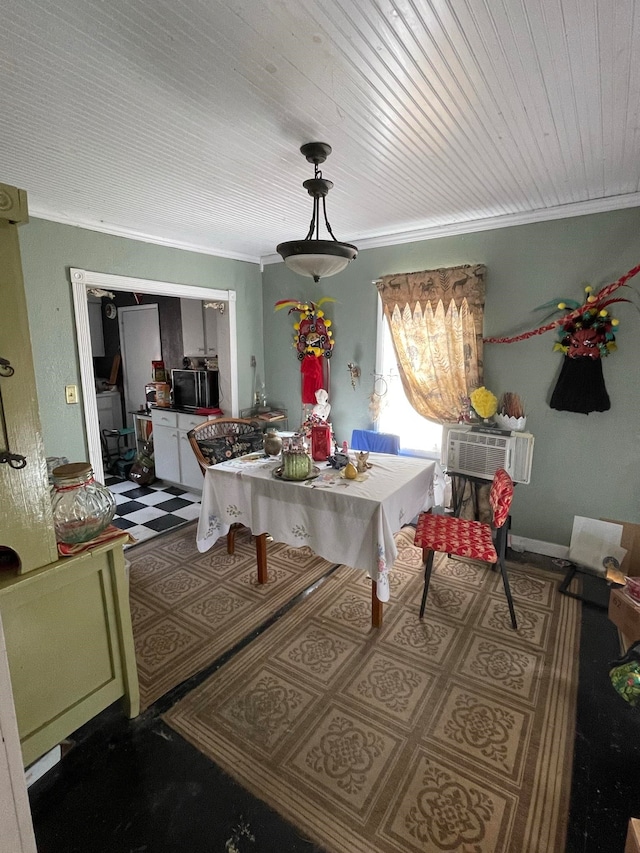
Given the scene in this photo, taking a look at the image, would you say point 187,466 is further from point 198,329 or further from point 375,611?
point 375,611

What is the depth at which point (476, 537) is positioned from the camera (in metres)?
2.35

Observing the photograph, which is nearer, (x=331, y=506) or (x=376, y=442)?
(x=331, y=506)

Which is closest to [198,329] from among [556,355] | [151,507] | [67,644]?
[151,507]

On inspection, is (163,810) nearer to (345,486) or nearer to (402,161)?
(345,486)

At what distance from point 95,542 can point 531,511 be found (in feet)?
9.47

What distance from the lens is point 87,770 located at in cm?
152

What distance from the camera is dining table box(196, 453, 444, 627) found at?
2.09m

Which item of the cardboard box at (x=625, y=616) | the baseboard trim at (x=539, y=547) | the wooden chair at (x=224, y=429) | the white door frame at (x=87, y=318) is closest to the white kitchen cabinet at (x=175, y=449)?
the wooden chair at (x=224, y=429)

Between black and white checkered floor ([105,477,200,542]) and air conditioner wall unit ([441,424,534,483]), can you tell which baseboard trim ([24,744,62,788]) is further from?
air conditioner wall unit ([441,424,534,483])

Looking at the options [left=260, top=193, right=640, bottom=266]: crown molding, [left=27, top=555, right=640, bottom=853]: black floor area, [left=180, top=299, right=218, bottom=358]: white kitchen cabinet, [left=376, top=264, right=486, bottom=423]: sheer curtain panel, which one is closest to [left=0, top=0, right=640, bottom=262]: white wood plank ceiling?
[left=260, top=193, right=640, bottom=266]: crown molding

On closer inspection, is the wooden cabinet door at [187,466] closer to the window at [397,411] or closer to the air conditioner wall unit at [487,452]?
the window at [397,411]

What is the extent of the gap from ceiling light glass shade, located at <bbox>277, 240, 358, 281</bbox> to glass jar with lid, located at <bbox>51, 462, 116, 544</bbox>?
1.26 metres

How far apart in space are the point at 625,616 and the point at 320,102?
2687mm

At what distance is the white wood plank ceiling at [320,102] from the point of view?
1152 millimetres
